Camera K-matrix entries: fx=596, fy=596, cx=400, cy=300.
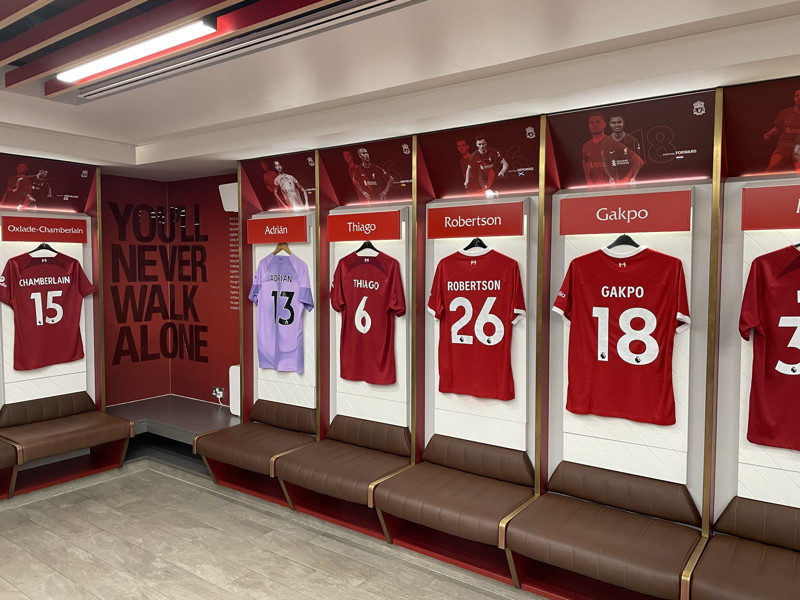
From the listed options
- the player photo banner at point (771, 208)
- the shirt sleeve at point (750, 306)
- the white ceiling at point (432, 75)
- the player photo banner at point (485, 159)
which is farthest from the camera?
the player photo banner at point (485, 159)

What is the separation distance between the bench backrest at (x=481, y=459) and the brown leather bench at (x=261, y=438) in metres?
1.12

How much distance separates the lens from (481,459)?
3.94m

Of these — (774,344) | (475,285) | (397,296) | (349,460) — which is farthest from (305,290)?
(774,344)

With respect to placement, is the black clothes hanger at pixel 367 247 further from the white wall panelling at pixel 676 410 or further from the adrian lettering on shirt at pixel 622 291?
the adrian lettering on shirt at pixel 622 291

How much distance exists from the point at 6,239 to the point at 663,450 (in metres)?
5.09

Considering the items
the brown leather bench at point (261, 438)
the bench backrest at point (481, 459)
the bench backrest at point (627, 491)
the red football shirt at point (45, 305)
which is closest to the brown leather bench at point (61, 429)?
the red football shirt at point (45, 305)

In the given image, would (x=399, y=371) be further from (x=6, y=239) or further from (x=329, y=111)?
(x=6, y=239)

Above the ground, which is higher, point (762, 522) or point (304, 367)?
point (304, 367)

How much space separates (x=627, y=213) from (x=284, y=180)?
282 centimetres

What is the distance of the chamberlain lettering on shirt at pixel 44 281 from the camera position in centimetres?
501

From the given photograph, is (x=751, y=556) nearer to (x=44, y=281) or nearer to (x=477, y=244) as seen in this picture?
(x=477, y=244)

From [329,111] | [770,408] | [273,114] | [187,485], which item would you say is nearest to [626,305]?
[770,408]

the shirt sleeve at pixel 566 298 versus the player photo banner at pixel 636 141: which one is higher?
the player photo banner at pixel 636 141

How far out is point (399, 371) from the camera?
4438 mm
